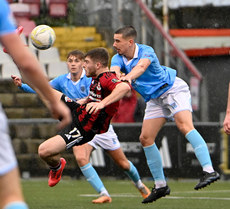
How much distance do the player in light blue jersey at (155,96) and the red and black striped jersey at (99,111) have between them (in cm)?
50

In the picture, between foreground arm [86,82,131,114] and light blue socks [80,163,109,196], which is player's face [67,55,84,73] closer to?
light blue socks [80,163,109,196]

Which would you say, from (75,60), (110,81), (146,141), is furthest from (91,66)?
(75,60)

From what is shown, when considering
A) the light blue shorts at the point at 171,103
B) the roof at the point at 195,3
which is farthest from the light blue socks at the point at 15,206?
the roof at the point at 195,3

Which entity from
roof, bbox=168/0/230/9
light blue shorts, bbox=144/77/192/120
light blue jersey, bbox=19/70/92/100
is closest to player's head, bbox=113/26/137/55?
light blue shorts, bbox=144/77/192/120

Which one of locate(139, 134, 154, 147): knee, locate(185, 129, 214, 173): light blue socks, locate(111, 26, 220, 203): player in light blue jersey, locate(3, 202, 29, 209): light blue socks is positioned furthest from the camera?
locate(139, 134, 154, 147): knee

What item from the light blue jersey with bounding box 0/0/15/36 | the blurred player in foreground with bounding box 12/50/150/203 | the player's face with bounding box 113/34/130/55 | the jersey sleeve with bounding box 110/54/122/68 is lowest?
the blurred player in foreground with bounding box 12/50/150/203

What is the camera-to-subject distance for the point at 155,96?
25.4 ft

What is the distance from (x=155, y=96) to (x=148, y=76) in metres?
0.26

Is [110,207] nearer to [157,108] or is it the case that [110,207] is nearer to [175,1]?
[157,108]

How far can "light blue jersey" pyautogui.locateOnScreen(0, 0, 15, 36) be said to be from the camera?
10.2 ft

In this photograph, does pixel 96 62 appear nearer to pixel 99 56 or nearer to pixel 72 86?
pixel 99 56

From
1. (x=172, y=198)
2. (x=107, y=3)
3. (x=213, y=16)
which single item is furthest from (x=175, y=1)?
(x=172, y=198)

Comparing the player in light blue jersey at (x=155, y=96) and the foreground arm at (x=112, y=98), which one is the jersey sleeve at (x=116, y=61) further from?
the foreground arm at (x=112, y=98)

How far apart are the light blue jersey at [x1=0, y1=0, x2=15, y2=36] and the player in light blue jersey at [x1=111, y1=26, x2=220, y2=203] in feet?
13.8
